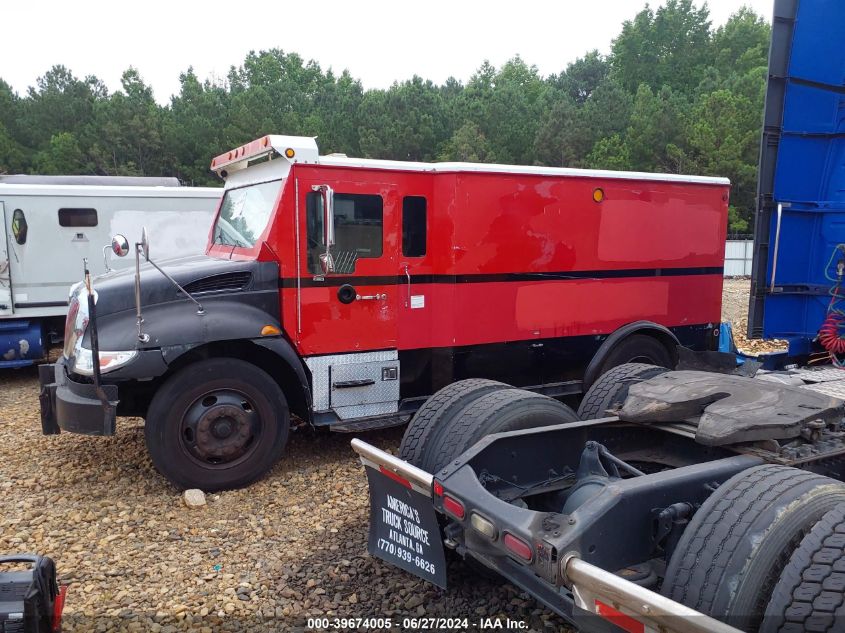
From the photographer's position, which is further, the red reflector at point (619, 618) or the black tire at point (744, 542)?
the black tire at point (744, 542)

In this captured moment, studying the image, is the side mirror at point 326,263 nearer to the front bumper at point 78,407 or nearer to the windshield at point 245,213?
the windshield at point 245,213

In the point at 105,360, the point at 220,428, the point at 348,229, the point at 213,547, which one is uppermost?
the point at 348,229

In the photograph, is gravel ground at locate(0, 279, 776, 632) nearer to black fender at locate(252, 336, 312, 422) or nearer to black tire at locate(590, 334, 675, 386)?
black fender at locate(252, 336, 312, 422)

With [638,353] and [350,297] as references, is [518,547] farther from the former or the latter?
[638,353]

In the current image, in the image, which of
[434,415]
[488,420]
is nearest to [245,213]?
[434,415]

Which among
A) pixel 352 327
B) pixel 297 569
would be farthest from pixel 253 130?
pixel 297 569

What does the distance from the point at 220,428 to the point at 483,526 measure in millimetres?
2935

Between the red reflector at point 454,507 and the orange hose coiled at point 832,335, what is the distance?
4.83m

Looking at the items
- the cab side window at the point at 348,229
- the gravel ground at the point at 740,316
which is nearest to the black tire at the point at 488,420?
the cab side window at the point at 348,229

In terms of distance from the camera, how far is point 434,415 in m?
3.63

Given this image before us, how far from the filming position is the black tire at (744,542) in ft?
7.16

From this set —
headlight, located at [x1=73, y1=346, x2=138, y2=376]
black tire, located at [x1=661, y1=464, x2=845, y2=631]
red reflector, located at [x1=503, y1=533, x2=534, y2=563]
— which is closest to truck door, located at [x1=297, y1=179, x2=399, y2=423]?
headlight, located at [x1=73, y1=346, x2=138, y2=376]

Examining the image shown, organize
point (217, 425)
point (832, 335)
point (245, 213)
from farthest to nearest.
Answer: point (832, 335)
point (245, 213)
point (217, 425)

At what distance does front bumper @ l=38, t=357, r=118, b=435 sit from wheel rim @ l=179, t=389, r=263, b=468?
21.0 inches
